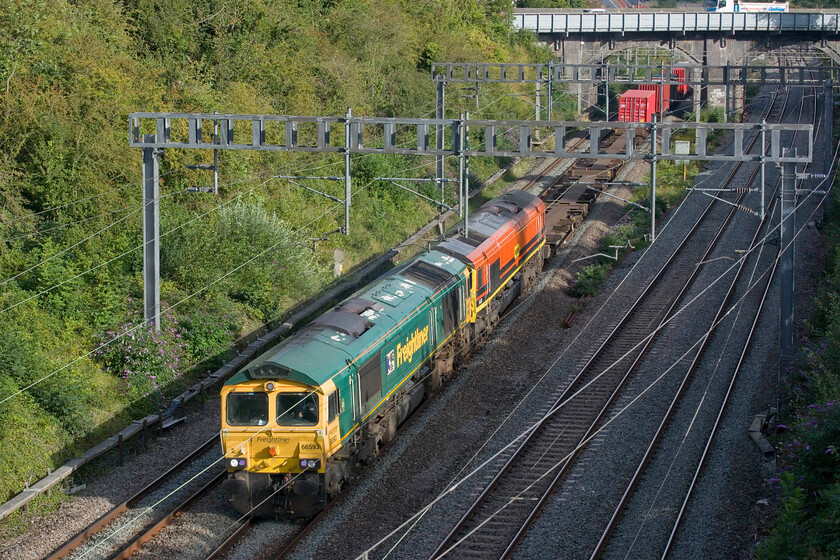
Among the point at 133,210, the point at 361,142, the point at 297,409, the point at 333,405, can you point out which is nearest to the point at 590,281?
the point at 361,142

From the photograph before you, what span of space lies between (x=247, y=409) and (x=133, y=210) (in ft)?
34.4

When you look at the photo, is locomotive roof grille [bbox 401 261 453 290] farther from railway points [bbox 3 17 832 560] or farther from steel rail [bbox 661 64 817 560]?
steel rail [bbox 661 64 817 560]

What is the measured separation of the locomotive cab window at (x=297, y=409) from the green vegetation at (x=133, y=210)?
4858mm

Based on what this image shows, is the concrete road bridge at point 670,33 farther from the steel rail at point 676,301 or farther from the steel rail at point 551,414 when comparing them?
the steel rail at point 551,414

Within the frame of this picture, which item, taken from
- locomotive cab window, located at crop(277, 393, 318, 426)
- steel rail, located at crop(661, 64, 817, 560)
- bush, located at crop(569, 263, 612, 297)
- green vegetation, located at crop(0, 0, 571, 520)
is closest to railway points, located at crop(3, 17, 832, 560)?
green vegetation, located at crop(0, 0, 571, 520)

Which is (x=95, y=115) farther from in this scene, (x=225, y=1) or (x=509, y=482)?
(x=509, y=482)

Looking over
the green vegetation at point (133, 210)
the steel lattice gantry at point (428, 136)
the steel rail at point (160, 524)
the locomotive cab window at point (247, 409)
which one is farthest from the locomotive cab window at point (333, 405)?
the green vegetation at point (133, 210)

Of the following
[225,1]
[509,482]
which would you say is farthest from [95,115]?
[509,482]

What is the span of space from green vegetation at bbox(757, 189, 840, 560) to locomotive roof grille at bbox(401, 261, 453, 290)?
7.18 metres

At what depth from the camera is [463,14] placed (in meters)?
57.6

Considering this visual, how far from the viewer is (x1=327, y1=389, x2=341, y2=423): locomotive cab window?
587 inches

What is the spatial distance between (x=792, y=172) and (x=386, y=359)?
348 inches

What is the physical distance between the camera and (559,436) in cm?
1883

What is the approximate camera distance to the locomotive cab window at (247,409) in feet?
48.6
